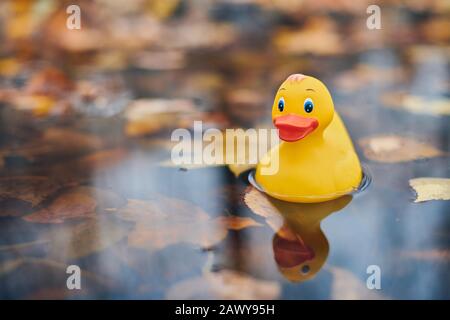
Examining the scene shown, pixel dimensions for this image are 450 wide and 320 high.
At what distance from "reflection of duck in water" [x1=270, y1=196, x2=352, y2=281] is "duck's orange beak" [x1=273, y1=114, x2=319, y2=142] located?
0.20 m

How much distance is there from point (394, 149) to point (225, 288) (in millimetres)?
991

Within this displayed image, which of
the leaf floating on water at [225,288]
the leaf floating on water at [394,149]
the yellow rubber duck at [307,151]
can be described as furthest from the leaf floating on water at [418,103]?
the leaf floating on water at [225,288]

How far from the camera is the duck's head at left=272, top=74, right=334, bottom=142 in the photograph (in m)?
1.77

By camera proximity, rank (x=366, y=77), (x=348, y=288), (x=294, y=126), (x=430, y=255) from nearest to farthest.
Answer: (x=348, y=288), (x=430, y=255), (x=294, y=126), (x=366, y=77)

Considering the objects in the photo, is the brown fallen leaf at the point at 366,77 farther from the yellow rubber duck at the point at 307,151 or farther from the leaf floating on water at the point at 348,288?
the leaf floating on water at the point at 348,288

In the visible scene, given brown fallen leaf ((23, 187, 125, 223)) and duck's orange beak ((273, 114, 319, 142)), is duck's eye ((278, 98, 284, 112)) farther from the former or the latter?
brown fallen leaf ((23, 187, 125, 223))

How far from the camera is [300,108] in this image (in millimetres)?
1782

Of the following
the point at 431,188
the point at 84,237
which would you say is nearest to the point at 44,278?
the point at 84,237

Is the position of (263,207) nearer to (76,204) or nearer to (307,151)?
(307,151)

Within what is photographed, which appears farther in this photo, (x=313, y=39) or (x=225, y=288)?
(x=313, y=39)

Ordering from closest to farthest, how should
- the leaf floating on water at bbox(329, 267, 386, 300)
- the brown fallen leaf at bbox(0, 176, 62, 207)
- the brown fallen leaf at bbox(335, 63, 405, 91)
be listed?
the leaf floating on water at bbox(329, 267, 386, 300)
the brown fallen leaf at bbox(0, 176, 62, 207)
the brown fallen leaf at bbox(335, 63, 405, 91)

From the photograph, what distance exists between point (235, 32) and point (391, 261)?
2326mm

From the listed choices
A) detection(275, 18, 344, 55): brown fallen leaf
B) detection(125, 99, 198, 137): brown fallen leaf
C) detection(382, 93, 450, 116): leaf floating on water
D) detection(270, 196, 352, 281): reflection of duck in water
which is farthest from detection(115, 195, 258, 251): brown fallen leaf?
detection(275, 18, 344, 55): brown fallen leaf

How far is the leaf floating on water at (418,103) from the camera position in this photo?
2633 millimetres
